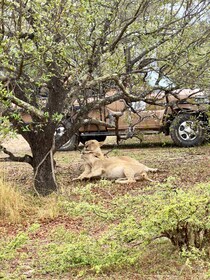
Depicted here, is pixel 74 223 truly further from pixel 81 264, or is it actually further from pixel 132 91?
pixel 132 91

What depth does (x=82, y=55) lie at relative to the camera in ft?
26.1

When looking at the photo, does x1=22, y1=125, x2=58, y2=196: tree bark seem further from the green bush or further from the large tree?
the green bush

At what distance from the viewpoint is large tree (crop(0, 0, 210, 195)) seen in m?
6.70

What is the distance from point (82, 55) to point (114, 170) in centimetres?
244

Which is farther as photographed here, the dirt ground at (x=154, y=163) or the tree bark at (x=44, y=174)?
the dirt ground at (x=154, y=163)

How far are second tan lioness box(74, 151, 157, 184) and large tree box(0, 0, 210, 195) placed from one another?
3.32 ft

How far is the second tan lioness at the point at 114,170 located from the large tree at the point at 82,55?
3.32 ft

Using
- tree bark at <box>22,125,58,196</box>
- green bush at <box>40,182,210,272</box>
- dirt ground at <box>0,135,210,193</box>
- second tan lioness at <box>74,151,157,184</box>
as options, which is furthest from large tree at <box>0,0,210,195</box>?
green bush at <box>40,182,210,272</box>

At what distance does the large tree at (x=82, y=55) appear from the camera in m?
6.70

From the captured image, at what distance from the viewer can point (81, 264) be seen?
185 inches

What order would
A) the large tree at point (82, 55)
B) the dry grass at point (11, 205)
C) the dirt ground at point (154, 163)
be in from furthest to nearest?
the dirt ground at point (154, 163) < the dry grass at point (11, 205) < the large tree at point (82, 55)

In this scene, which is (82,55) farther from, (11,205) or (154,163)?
(154,163)

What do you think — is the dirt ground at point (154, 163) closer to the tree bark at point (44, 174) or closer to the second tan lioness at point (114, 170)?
the second tan lioness at point (114, 170)

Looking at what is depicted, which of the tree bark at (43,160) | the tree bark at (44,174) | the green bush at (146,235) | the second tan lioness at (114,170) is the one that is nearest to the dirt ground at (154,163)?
the second tan lioness at (114,170)
